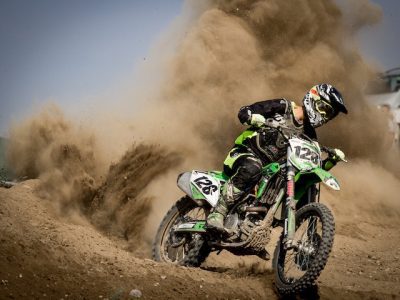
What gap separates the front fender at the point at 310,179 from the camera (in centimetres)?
428

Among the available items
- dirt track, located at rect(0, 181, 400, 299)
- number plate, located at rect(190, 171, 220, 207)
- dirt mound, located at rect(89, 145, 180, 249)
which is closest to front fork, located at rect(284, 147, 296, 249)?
dirt track, located at rect(0, 181, 400, 299)

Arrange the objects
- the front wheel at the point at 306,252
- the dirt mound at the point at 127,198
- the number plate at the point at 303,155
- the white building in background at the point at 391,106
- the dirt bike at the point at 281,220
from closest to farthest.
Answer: the front wheel at the point at 306,252 < the dirt bike at the point at 281,220 < the number plate at the point at 303,155 < the dirt mound at the point at 127,198 < the white building in background at the point at 391,106

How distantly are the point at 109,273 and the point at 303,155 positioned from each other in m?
2.13

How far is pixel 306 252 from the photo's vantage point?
4.28 metres

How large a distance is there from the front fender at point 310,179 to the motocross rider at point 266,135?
322 mm

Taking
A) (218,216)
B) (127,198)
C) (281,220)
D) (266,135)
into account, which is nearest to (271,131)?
(266,135)

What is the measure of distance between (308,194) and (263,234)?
1.99ft

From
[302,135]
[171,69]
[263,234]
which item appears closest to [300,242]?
[263,234]

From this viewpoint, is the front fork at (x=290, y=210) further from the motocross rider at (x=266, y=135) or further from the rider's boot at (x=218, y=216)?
the rider's boot at (x=218, y=216)

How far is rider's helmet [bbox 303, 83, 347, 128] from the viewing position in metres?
4.72

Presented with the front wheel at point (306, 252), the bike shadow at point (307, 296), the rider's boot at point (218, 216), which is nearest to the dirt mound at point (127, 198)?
the rider's boot at point (218, 216)

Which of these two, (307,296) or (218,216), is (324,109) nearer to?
(218,216)

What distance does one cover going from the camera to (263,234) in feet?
15.4

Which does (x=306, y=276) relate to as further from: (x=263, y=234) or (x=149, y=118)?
(x=149, y=118)
